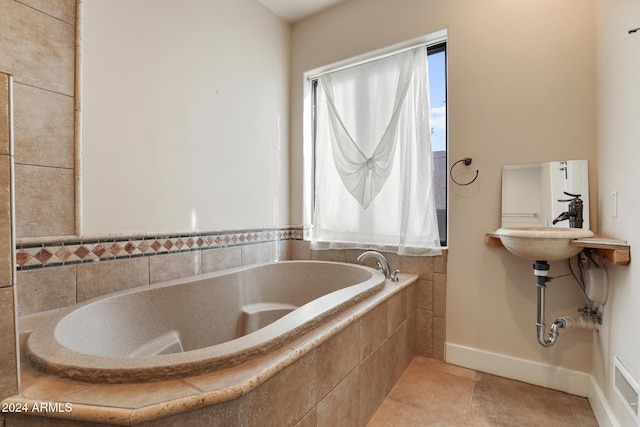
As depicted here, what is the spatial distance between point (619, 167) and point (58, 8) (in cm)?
260

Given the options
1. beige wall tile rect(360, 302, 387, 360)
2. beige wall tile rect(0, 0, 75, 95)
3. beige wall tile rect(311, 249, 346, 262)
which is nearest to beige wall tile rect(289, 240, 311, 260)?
beige wall tile rect(311, 249, 346, 262)

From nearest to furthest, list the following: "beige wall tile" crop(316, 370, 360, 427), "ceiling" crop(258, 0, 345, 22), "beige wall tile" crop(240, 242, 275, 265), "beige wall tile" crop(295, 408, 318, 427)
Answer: "beige wall tile" crop(295, 408, 318, 427) → "beige wall tile" crop(316, 370, 360, 427) → "beige wall tile" crop(240, 242, 275, 265) → "ceiling" crop(258, 0, 345, 22)

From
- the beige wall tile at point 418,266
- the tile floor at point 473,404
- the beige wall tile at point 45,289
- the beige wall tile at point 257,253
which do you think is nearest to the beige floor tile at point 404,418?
the tile floor at point 473,404

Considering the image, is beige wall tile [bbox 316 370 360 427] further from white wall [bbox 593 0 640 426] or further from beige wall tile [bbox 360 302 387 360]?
white wall [bbox 593 0 640 426]

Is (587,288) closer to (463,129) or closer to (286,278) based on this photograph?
(463,129)

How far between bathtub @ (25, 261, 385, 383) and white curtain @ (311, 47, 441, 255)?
0.39 meters

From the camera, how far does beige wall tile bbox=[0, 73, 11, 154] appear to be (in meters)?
0.70

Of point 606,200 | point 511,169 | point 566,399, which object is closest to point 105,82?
point 511,169

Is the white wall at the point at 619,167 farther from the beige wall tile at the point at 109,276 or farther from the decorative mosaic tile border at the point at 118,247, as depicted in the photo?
the beige wall tile at the point at 109,276

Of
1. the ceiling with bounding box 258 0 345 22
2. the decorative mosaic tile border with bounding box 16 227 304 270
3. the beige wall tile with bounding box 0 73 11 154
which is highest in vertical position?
the ceiling with bounding box 258 0 345 22

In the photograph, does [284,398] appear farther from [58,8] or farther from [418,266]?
[58,8]

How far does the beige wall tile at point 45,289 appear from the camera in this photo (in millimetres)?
1263

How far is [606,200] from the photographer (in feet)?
4.99

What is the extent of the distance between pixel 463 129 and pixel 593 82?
2.21 feet
